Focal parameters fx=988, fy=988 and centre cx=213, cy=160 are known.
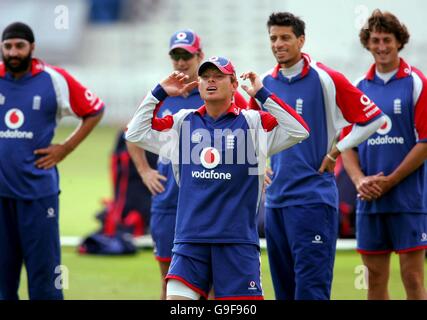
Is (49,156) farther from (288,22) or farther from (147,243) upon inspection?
(147,243)

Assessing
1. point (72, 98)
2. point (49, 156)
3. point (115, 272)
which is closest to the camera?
point (49, 156)

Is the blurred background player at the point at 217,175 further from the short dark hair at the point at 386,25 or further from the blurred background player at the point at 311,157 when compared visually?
the short dark hair at the point at 386,25

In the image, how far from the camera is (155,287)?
9.98 m

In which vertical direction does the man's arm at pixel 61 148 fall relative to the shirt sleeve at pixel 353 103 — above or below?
below

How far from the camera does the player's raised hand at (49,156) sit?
798 centimetres

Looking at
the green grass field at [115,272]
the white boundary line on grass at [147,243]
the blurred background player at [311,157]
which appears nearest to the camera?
the blurred background player at [311,157]

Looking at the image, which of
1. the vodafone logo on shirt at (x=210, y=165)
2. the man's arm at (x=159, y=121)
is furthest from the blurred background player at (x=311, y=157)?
the vodafone logo on shirt at (x=210, y=165)

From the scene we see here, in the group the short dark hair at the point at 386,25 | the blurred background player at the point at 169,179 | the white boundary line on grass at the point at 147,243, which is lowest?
the white boundary line on grass at the point at 147,243

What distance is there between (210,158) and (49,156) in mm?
2178

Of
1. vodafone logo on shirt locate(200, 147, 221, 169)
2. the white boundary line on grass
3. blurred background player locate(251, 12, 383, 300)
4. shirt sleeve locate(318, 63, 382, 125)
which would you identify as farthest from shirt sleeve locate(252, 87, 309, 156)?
the white boundary line on grass

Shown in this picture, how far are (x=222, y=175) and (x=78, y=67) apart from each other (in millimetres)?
28143

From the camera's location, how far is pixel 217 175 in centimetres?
625

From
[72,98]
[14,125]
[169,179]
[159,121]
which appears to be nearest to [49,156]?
[14,125]

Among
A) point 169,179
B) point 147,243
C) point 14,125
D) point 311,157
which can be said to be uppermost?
point 14,125
